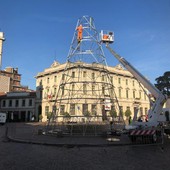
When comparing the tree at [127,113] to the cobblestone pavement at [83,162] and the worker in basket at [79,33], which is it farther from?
the cobblestone pavement at [83,162]

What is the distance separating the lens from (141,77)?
63.7 feet

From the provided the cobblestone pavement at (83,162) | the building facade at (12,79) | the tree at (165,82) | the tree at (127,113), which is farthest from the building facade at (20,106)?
the cobblestone pavement at (83,162)

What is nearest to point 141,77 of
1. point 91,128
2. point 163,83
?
point 91,128

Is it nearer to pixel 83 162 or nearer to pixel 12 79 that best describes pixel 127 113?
pixel 83 162

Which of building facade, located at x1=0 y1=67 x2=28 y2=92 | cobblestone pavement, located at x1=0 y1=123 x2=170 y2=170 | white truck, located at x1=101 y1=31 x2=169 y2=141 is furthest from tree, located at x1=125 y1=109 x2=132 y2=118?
cobblestone pavement, located at x1=0 y1=123 x2=170 y2=170

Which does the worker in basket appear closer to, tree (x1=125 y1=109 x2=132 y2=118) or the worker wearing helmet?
the worker wearing helmet

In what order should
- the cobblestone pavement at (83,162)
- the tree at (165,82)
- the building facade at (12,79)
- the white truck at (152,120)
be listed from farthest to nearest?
1. the building facade at (12,79)
2. the tree at (165,82)
3. the white truck at (152,120)
4. the cobblestone pavement at (83,162)

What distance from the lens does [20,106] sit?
231 ft

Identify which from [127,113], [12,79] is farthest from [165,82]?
[12,79]

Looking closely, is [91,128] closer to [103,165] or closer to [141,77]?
[141,77]

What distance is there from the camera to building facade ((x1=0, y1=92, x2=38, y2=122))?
6962cm

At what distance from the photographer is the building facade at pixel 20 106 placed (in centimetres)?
6962

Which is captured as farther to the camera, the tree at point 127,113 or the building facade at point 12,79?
the building facade at point 12,79

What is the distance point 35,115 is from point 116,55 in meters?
52.3
